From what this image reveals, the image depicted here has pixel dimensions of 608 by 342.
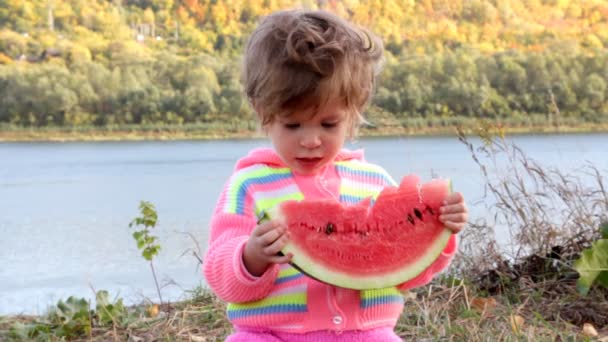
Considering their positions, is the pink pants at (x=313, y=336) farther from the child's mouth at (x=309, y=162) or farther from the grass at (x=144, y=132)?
the grass at (x=144, y=132)

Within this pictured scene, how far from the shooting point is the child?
4.91 feet

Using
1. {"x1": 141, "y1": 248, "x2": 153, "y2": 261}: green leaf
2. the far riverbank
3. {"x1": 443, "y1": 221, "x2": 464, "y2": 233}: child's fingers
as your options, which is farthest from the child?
the far riverbank

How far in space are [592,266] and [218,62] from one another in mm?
2778

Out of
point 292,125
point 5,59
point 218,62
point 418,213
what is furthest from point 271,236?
point 5,59

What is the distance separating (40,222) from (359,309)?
245 centimetres

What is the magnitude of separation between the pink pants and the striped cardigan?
0.02 metres

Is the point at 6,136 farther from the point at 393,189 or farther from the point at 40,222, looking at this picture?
the point at 393,189

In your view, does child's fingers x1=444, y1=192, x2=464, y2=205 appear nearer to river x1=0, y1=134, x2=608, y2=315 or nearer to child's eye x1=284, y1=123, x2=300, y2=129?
child's eye x1=284, y1=123, x2=300, y2=129

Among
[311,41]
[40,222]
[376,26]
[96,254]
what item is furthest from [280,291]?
[376,26]

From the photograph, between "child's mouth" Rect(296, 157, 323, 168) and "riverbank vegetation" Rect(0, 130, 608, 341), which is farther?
"riverbank vegetation" Rect(0, 130, 608, 341)

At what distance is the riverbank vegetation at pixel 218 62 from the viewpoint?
4352 mm

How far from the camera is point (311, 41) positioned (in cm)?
150

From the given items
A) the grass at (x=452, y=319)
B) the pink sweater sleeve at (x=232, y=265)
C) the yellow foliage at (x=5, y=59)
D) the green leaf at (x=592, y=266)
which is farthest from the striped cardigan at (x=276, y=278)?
the yellow foliage at (x=5, y=59)

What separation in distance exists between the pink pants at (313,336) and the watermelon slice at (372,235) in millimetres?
151
